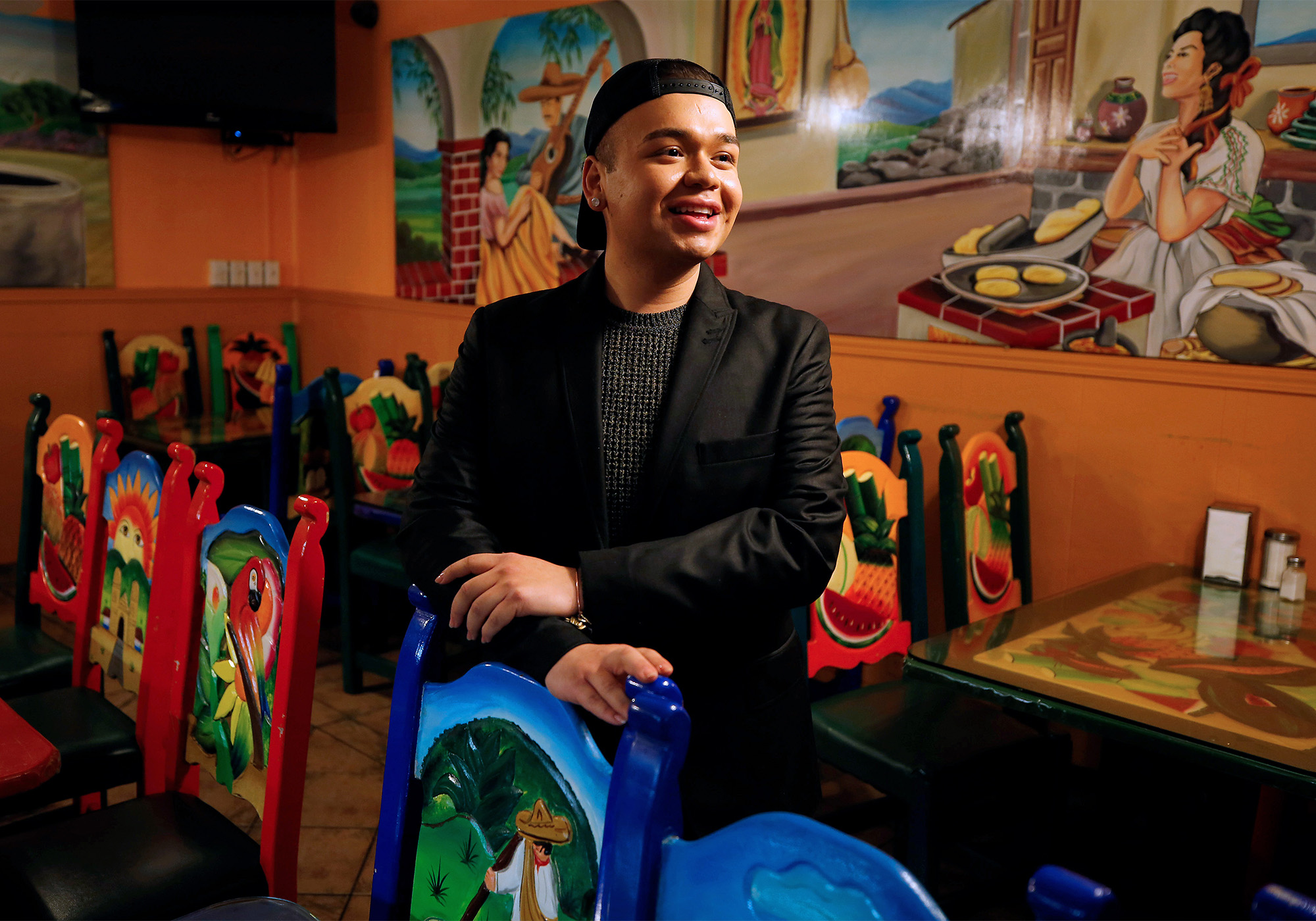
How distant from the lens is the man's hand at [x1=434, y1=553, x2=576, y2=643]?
1.11m

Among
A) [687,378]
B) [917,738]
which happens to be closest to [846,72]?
[917,738]

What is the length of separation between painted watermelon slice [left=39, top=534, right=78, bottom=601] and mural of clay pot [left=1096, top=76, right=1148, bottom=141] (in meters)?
2.73

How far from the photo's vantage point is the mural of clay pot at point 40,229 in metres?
4.57

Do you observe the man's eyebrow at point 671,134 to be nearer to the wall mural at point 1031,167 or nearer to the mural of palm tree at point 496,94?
the wall mural at point 1031,167

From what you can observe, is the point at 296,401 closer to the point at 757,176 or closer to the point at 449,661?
the point at 449,661

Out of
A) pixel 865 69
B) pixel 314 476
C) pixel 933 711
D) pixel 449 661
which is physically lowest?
pixel 449 661

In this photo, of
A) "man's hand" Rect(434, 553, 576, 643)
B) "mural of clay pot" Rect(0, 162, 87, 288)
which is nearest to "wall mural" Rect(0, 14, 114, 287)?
"mural of clay pot" Rect(0, 162, 87, 288)

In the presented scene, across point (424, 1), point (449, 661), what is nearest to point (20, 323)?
point (424, 1)

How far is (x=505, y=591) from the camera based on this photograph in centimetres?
111

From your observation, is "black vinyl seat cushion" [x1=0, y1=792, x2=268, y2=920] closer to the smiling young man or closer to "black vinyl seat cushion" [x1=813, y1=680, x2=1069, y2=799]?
the smiling young man

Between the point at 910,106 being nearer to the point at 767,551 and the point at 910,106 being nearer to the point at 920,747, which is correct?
the point at 920,747

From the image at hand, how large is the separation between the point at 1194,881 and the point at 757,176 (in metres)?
2.38

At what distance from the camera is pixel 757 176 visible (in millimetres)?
3473

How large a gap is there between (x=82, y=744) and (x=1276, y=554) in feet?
8.32
